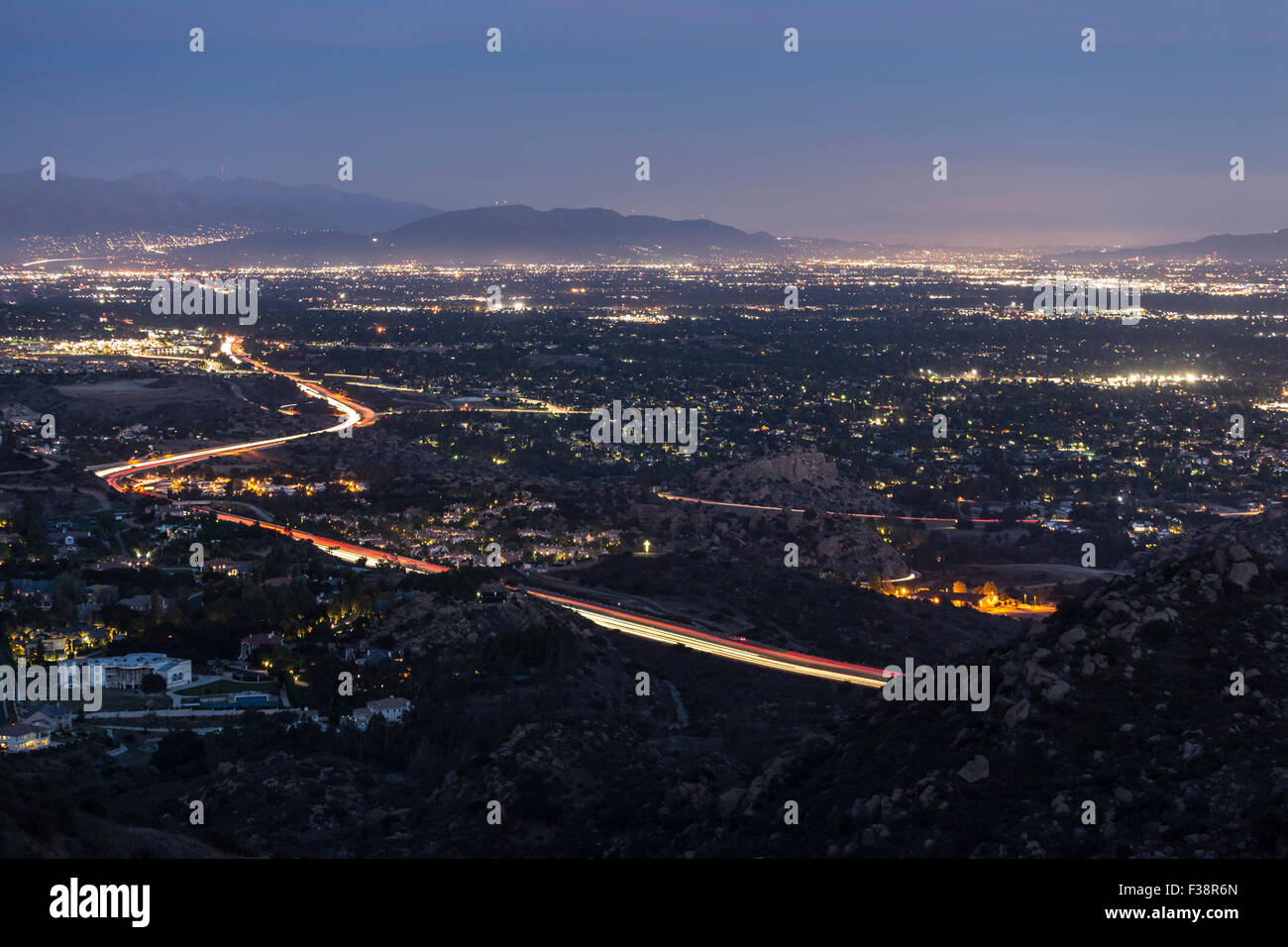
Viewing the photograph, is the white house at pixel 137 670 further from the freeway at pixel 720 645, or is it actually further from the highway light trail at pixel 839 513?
the highway light trail at pixel 839 513

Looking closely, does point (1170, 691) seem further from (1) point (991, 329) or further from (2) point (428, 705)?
(1) point (991, 329)

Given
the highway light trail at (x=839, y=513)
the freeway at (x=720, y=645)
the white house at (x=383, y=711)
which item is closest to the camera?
the white house at (x=383, y=711)

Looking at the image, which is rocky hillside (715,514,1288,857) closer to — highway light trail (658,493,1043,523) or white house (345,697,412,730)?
white house (345,697,412,730)

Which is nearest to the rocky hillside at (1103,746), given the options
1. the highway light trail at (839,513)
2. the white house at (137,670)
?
the white house at (137,670)

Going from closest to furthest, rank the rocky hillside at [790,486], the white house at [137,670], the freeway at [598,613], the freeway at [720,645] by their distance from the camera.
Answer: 1. the white house at [137,670]
2. the freeway at [720,645]
3. the freeway at [598,613]
4. the rocky hillside at [790,486]

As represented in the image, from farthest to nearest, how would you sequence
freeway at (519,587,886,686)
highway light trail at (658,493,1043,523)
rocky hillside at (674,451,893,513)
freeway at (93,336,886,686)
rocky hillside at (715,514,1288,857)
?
1. rocky hillside at (674,451,893,513)
2. highway light trail at (658,493,1043,523)
3. freeway at (93,336,886,686)
4. freeway at (519,587,886,686)
5. rocky hillside at (715,514,1288,857)

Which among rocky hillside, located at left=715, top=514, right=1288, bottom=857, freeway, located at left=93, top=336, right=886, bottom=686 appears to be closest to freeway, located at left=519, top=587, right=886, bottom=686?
freeway, located at left=93, top=336, right=886, bottom=686

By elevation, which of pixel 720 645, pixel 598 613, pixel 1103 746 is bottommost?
pixel 720 645

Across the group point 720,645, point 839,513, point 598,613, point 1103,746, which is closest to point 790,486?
point 839,513

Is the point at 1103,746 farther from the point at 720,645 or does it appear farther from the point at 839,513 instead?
the point at 839,513
